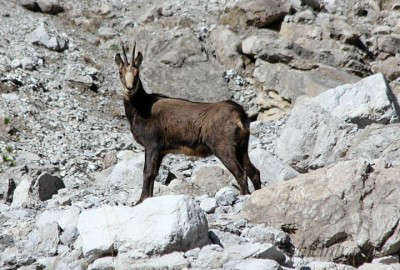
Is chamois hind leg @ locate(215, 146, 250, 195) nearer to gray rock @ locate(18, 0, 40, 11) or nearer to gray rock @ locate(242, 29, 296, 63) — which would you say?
gray rock @ locate(242, 29, 296, 63)

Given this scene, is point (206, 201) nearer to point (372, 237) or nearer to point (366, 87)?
point (372, 237)

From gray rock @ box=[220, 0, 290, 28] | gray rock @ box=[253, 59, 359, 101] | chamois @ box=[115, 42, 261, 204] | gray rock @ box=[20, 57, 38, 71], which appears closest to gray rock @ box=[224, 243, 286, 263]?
chamois @ box=[115, 42, 261, 204]

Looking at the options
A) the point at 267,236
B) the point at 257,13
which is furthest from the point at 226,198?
the point at 257,13

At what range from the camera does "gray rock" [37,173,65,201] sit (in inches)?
491

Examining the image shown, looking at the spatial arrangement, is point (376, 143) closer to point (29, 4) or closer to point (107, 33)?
point (107, 33)

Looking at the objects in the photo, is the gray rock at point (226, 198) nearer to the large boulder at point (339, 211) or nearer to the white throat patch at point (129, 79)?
the large boulder at point (339, 211)

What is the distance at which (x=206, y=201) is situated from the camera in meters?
10.2

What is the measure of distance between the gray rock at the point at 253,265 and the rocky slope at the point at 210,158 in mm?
21

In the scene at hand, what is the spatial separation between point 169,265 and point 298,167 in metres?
7.23

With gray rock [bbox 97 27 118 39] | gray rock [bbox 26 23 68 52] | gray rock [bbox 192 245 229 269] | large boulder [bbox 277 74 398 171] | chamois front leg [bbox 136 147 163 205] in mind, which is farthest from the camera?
gray rock [bbox 97 27 118 39]

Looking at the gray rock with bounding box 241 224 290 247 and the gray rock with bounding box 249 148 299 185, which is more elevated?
the gray rock with bounding box 241 224 290 247

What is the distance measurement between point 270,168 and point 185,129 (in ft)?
7.04

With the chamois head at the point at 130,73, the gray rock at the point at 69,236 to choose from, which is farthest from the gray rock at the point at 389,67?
the gray rock at the point at 69,236

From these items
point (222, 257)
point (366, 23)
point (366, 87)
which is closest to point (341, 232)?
point (222, 257)
